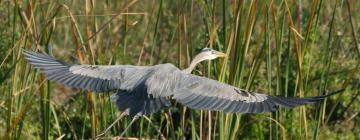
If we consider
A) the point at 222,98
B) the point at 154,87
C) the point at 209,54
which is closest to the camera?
the point at 222,98

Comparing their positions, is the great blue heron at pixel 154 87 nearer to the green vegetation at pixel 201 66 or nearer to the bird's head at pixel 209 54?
the bird's head at pixel 209 54

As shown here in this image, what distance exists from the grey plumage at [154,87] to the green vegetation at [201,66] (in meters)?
0.10

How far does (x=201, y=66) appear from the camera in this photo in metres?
5.53

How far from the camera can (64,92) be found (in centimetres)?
749

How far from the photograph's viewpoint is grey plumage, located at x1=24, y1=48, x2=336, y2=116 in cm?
421

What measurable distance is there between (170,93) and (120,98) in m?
0.29

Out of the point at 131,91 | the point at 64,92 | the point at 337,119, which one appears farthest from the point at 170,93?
the point at 64,92

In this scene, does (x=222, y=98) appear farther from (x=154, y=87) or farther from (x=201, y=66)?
(x=201, y=66)

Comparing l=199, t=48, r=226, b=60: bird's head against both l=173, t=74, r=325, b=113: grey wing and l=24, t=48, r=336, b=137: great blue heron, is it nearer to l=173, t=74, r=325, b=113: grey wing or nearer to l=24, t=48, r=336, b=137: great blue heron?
l=24, t=48, r=336, b=137: great blue heron

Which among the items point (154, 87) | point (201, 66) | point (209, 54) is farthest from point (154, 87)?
point (201, 66)


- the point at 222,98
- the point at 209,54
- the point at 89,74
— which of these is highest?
the point at 209,54

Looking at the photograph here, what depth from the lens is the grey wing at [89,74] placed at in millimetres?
4520

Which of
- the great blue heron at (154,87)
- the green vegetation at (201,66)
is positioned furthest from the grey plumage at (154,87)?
the green vegetation at (201,66)

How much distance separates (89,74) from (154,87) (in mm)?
464
